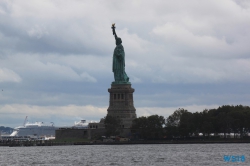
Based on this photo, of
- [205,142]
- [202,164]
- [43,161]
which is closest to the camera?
[202,164]

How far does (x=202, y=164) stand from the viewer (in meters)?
111

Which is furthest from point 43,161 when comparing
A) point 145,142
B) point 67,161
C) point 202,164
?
point 145,142

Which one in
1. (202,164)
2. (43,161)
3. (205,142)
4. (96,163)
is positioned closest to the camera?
(202,164)

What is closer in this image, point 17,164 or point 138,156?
point 17,164

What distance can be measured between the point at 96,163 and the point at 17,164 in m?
12.5

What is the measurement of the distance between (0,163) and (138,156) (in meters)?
24.3

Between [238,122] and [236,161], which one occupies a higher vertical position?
[238,122]

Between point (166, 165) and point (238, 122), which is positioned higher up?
point (238, 122)

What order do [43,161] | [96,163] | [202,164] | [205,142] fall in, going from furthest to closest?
[205,142] → [43,161] → [96,163] → [202,164]

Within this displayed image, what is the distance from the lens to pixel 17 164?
12125 centimetres

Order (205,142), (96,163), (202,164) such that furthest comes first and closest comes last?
(205,142), (96,163), (202,164)

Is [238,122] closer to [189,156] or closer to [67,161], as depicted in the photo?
[189,156]

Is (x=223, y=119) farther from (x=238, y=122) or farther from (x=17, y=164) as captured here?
(x=17, y=164)

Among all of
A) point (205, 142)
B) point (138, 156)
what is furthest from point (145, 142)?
point (138, 156)
